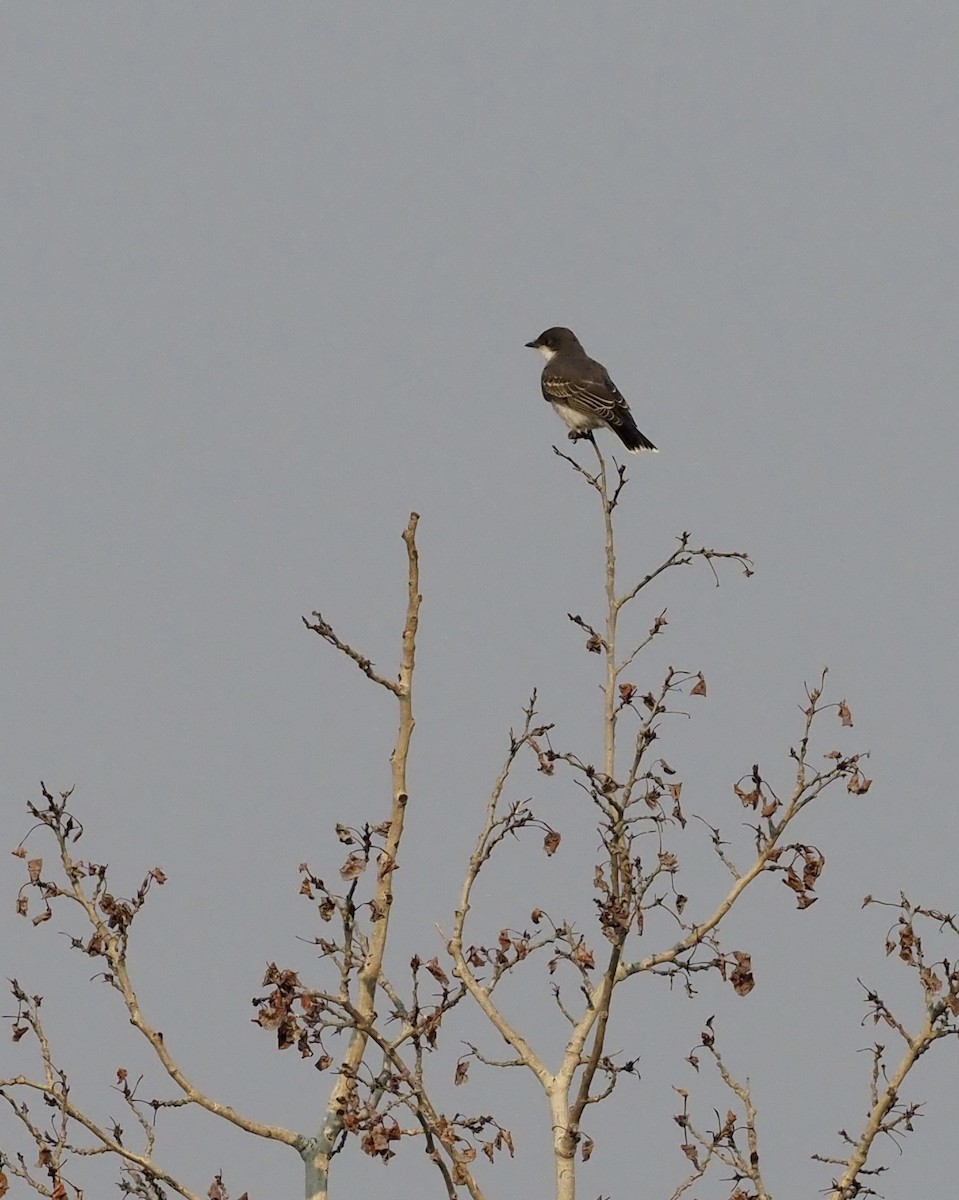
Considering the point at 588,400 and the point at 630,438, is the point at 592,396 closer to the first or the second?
the point at 588,400

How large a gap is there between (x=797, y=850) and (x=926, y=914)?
2.81 feet

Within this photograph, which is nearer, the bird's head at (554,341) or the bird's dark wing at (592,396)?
the bird's dark wing at (592,396)

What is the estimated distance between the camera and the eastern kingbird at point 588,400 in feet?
62.0

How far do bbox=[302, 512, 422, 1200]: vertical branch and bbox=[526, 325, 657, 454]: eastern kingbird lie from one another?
914cm

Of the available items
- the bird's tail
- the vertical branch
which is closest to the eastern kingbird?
the bird's tail

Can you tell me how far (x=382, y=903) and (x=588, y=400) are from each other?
434 inches

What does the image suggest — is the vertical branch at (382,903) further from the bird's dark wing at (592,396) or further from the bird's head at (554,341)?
the bird's head at (554,341)

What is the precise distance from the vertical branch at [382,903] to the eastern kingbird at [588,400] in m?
9.14

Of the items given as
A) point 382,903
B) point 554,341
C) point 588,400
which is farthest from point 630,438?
point 382,903

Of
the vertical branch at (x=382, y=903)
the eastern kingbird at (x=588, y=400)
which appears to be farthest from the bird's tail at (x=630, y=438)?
the vertical branch at (x=382, y=903)

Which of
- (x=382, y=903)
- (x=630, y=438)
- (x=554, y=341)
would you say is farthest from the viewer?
(x=554, y=341)

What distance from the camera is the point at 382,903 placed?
8805 mm

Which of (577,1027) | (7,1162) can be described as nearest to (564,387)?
(577,1027)

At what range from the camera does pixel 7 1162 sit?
28.0 feet
